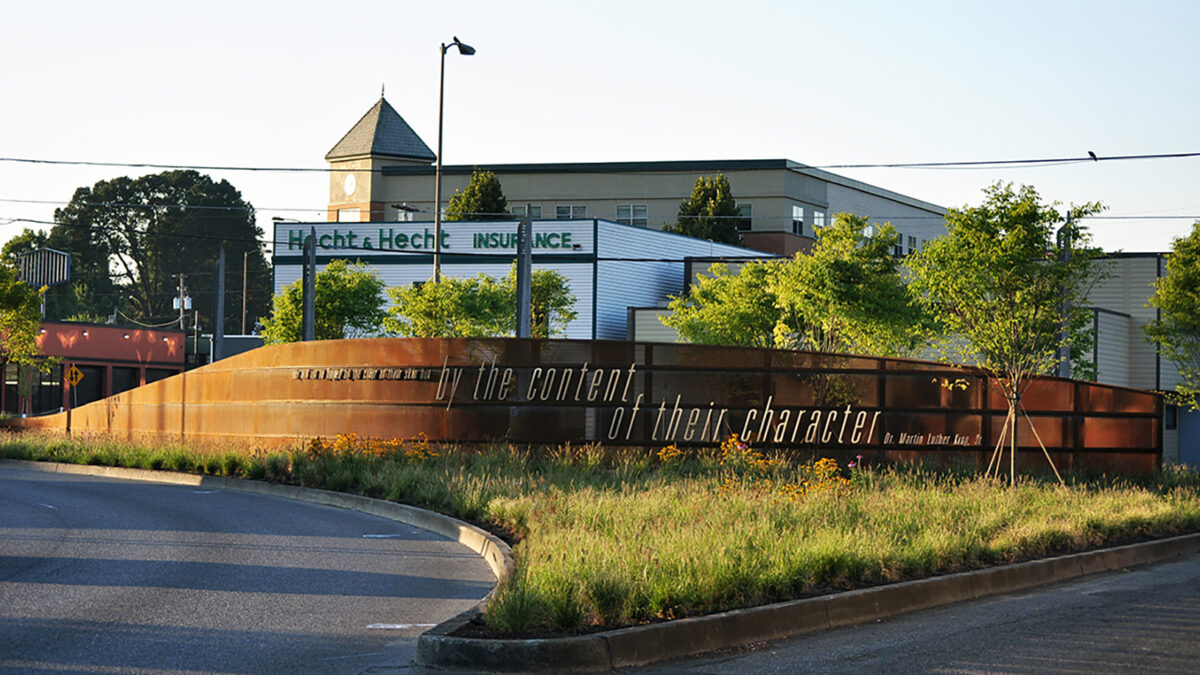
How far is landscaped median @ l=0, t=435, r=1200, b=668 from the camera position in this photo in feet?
29.0

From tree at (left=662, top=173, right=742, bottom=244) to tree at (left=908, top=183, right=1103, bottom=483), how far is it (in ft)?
162

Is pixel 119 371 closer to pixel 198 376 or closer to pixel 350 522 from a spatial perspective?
pixel 198 376

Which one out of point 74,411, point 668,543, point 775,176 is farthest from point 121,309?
point 668,543

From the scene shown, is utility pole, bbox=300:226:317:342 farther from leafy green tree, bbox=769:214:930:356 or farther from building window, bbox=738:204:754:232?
building window, bbox=738:204:754:232

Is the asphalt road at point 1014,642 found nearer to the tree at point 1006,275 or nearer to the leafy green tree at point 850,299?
the tree at point 1006,275

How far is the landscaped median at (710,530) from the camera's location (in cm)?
883

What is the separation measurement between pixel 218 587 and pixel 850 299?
1083 inches

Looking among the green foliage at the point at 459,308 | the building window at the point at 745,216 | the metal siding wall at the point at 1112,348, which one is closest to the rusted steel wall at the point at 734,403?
the metal siding wall at the point at 1112,348

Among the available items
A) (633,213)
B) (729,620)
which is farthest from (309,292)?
(633,213)

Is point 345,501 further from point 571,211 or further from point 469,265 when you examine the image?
point 571,211

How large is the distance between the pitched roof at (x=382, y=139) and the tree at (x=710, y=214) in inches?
742

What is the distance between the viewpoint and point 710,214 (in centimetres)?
7044

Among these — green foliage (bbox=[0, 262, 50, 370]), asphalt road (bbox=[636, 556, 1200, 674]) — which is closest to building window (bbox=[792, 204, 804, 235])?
green foliage (bbox=[0, 262, 50, 370])

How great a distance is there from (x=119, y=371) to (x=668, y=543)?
63.5m
